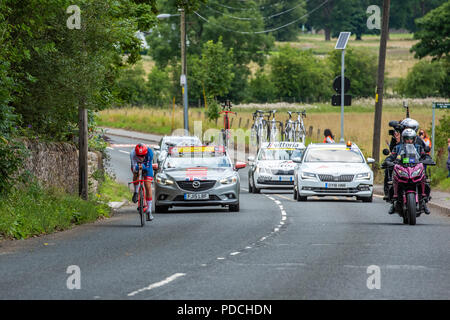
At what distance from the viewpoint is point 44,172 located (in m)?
21.8

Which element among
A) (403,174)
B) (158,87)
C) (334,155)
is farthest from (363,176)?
(158,87)

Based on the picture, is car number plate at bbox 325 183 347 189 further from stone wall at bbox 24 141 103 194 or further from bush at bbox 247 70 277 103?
bush at bbox 247 70 277 103

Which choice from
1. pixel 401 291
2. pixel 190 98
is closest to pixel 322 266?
pixel 401 291

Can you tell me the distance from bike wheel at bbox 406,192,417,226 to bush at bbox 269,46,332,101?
8504cm

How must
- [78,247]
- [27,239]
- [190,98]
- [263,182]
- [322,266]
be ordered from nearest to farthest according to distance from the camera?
[322,266] → [78,247] → [27,239] → [263,182] → [190,98]

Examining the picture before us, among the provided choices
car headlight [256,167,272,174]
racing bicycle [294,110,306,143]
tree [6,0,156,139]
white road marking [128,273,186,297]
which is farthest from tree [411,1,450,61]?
white road marking [128,273,186,297]

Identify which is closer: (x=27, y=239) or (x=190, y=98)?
(x=27, y=239)

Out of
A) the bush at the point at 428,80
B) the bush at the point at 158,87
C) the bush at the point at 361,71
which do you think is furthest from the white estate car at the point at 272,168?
the bush at the point at 361,71

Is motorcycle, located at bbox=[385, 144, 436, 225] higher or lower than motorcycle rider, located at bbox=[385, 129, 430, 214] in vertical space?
lower

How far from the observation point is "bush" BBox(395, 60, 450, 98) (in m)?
96.9

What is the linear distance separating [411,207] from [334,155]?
880cm

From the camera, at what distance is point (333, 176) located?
26344mm

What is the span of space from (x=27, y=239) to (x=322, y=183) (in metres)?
11.2
